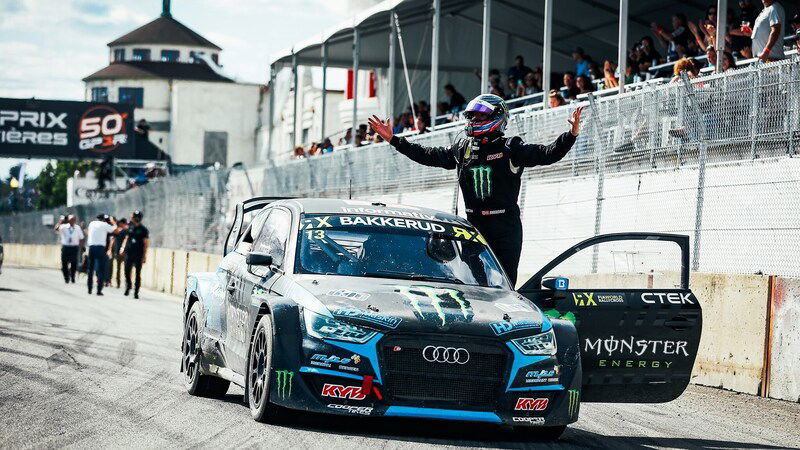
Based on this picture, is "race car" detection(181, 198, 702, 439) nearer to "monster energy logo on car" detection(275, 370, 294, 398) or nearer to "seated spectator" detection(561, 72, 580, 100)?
"monster energy logo on car" detection(275, 370, 294, 398)

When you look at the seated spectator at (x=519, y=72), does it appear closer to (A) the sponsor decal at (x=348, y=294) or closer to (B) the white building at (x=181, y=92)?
(A) the sponsor decal at (x=348, y=294)

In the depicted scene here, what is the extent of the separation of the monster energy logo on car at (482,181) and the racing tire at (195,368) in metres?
2.25

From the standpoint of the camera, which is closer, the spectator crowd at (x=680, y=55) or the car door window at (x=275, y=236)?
the car door window at (x=275, y=236)

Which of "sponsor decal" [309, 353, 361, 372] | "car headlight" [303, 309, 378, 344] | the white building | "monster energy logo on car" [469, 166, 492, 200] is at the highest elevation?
the white building

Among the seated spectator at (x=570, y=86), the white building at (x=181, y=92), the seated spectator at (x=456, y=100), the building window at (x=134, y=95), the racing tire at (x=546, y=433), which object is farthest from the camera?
the building window at (x=134, y=95)

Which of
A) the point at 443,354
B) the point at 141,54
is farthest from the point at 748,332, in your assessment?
the point at 141,54

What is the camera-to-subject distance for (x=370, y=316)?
7480 mm

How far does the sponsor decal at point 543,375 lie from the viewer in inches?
299

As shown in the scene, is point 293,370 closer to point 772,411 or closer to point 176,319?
point 772,411

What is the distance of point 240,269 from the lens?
9.30m

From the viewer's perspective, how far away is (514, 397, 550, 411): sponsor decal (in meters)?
7.54

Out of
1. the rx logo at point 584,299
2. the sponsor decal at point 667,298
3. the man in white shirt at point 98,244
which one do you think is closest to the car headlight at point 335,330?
the rx logo at point 584,299

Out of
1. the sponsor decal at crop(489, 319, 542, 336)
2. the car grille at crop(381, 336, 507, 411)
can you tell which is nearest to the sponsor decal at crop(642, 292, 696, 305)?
the sponsor decal at crop(489, 319, 542, 336)

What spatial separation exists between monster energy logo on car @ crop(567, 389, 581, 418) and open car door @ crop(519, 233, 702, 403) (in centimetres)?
35
